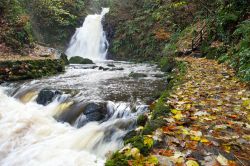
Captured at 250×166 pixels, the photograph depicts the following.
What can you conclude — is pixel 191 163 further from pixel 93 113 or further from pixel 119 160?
pixel 93 113

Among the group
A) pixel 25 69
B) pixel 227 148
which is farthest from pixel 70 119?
pixel 25 69

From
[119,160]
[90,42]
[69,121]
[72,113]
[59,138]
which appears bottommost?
[59,138]

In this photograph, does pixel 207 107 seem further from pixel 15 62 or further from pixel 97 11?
pixel 97 11

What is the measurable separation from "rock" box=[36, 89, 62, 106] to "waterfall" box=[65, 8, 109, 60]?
16645mm

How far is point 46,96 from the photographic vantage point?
829 centimetres

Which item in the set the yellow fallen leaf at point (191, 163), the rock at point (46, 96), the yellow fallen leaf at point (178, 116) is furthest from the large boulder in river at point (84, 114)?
the yellow fallen leaf at point (191, 163)

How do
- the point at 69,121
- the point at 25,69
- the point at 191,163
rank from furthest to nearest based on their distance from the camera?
the point at 25,69 → the point at 69,121 → the point at 191,163

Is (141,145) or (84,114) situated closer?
(141,145)

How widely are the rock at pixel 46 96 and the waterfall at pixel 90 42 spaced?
655 inches

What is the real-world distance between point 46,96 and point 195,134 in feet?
20.2

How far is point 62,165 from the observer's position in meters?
4.49

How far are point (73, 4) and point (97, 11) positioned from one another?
518cm

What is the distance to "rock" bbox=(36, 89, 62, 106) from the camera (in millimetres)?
8156

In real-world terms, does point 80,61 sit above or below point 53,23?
below
